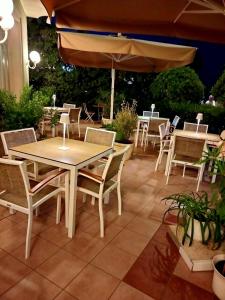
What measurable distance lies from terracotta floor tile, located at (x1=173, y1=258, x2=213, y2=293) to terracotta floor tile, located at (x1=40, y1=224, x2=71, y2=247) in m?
1.05

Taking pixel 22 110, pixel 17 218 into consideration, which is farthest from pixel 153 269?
pixel 22 110

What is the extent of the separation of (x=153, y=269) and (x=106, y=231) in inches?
25.4

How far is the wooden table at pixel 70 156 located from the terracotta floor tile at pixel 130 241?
469 millimetres

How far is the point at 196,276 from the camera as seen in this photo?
192cm

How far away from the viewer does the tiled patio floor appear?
1715 millimetres

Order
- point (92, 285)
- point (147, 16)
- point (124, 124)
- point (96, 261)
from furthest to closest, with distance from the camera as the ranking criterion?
point (124, 124) < point (147, 16) < point (96, 261) < point (92, 285)

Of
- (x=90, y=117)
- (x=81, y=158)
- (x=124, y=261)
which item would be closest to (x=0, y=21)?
(x=81, y=158)

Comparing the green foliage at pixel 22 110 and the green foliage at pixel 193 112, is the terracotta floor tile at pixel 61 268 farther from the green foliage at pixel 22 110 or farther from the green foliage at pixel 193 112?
the green foliage at pixel 193 112

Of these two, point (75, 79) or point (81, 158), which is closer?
point (81, 158)

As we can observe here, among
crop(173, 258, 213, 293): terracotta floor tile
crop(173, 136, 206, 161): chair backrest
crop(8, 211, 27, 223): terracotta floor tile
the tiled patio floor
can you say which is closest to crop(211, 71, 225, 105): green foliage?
crop(173, 136, 206, 161): chair backrest

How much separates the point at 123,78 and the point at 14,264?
831cm

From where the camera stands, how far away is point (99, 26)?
2.59 metres

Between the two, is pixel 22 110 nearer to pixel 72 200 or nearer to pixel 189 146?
pixel 72 200

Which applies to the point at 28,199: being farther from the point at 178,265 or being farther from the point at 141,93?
the point at 141,93
